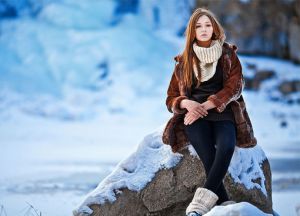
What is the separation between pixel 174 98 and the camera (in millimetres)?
3613

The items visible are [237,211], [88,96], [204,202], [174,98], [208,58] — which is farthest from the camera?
[88,96]

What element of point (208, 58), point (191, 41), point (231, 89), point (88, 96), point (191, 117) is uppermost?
point (88, 96)

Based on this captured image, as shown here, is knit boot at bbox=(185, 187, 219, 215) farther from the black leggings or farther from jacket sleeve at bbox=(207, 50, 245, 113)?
jacket sleeve at bbox=(207, 50, 245, 113)

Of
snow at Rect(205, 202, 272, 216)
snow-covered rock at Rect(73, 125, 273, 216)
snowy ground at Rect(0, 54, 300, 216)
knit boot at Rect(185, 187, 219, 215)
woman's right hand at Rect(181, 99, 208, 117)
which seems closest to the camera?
snow at Rect(205, 202, 272, 216)

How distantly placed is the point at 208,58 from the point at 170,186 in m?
0.93

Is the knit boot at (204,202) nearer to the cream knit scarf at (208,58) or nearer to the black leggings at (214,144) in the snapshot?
the black leggings at (214,144)

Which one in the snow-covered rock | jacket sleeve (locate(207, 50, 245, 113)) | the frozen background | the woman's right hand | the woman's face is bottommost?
the snow-covered rock

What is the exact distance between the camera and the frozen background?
768 cm

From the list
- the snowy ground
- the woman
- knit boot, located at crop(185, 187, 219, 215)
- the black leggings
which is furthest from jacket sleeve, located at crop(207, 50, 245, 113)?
the snowy ground

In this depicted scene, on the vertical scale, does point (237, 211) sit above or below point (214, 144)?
below

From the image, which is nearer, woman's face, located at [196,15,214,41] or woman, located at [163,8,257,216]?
woman, located at [163,8,257,216]

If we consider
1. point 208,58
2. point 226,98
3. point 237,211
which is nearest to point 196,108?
point 226,98

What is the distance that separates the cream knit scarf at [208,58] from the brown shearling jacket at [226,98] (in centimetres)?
5

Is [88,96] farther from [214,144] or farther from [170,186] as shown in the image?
[214,144]
